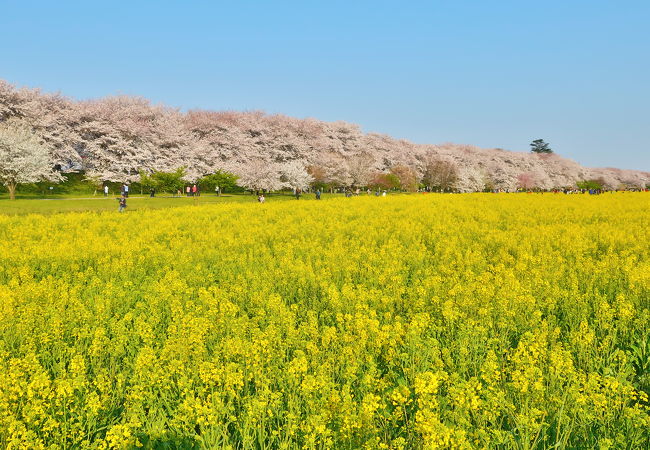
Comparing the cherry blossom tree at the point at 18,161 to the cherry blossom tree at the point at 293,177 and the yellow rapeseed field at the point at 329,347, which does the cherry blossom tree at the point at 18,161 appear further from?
the yellow rapeseed field at the point at 329,347

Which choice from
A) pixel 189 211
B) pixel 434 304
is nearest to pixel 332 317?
pixel 434 304

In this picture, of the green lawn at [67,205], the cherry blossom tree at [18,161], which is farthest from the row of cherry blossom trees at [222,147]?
the green lawn at [67,205]

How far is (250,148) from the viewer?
86.8m

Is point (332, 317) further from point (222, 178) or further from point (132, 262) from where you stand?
point (222, 178)

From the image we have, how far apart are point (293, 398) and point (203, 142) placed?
8131cm

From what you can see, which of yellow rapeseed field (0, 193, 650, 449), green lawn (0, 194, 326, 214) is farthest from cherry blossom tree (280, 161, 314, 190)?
yellow rapeseed field (0, 193, 650, 449)

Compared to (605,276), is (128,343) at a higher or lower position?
lower

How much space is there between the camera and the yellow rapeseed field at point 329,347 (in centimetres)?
411

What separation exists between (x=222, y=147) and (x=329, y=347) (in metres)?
83.0

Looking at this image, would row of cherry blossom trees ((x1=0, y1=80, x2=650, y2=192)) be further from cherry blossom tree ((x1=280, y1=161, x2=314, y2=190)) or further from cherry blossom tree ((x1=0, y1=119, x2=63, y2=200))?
cherry blossom tree ((x1=0, y1=119, x2=63, y2=200))

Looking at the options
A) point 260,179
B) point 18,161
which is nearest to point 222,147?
point 260,179

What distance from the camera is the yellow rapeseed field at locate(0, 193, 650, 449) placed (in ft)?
13.5

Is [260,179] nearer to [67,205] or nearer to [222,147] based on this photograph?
[222,147]

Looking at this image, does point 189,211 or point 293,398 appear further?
point 189,211
